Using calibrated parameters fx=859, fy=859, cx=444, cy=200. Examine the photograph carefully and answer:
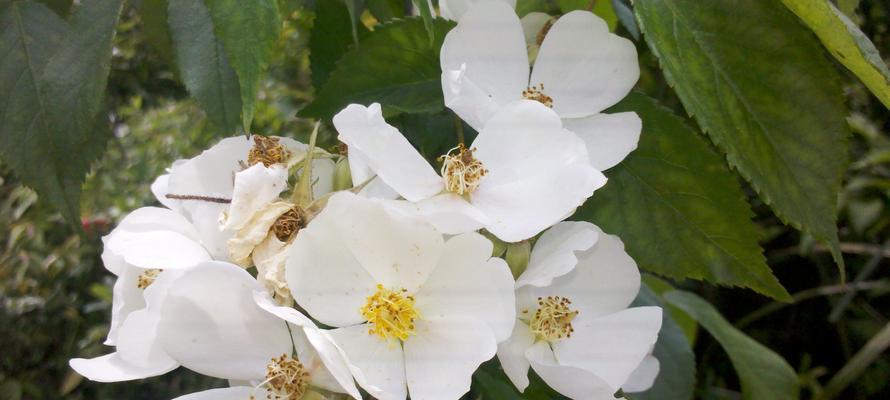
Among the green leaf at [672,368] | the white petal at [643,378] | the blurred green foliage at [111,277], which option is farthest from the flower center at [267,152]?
the blurred green foliage at [111,277]

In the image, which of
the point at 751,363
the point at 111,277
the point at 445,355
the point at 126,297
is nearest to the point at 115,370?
the point at 126,297

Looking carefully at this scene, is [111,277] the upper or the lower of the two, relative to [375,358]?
lower

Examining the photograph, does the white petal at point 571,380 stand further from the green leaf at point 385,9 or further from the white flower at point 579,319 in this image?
the green leaf at point 385,9

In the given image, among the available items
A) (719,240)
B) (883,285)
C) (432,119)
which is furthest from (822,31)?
(883,285)

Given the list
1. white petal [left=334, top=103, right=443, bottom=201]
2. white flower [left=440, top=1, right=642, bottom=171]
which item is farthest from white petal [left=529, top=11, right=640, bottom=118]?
white petal [left=334, top=103, right=443, bottom=201]

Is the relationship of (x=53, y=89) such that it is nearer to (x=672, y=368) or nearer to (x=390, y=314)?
(x=390, y=314)

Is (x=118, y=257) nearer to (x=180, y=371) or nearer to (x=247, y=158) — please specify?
(x=247, y=158)
